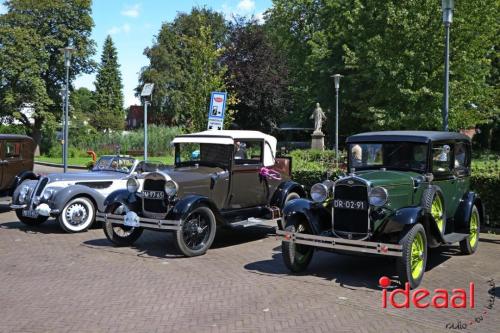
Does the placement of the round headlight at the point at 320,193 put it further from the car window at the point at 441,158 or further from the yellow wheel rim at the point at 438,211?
the car window at the point at 441,158

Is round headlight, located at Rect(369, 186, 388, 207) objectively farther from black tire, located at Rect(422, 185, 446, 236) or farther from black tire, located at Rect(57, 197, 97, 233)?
black tire, located at Rect(57, 197, 97, 233)

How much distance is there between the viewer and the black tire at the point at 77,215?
1083cm

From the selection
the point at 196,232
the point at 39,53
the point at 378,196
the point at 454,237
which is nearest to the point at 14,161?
the point at 196,232

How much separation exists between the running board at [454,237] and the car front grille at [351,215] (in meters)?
1.40

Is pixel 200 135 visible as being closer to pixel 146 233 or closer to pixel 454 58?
pixel 146 233

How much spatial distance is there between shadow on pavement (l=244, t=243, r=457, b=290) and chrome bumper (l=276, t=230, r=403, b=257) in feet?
1.71

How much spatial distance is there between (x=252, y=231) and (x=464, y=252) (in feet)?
13.9

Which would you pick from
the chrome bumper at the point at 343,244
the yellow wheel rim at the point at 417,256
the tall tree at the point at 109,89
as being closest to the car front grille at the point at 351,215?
the chrome bumper at the point at 343,244

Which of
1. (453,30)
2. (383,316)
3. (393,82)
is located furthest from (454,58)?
(383,316)

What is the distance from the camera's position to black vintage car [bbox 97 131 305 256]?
8703 mm

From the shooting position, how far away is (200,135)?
10.1 m

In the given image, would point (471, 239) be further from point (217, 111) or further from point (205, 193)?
point (217, 111)

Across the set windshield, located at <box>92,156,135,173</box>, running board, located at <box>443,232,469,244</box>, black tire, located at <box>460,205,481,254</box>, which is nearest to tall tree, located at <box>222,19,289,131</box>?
windshield, located at <box>92,156,135,173</box>

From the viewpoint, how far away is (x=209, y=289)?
21.9 ft
